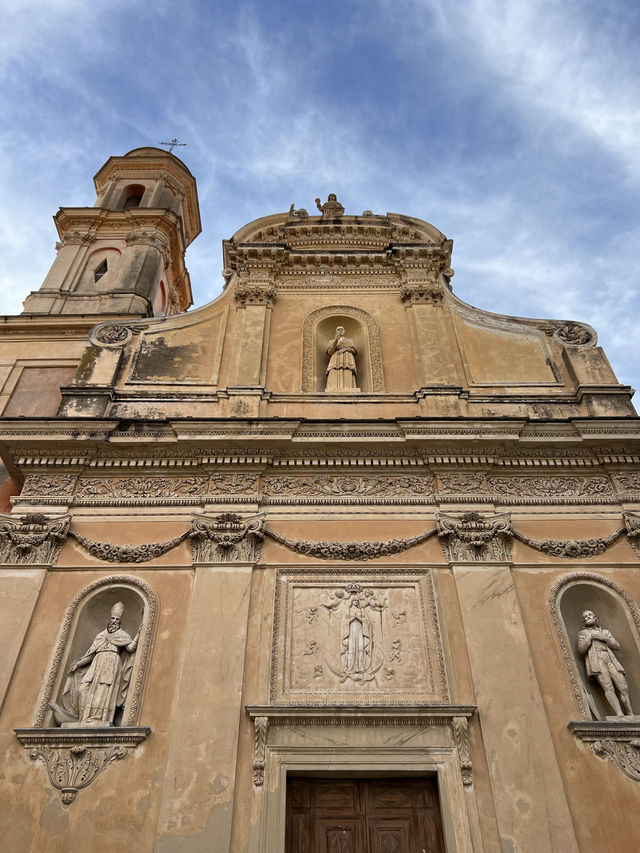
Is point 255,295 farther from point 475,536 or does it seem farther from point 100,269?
point 475,536

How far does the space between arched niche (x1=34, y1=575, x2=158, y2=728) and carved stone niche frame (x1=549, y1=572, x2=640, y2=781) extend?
4813mm

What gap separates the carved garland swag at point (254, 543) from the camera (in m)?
8.52

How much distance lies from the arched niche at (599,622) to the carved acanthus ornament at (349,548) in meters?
1.95

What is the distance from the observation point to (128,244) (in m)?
16.1

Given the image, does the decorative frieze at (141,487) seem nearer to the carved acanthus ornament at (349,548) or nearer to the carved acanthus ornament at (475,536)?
the carved acanthus ornament at (349,548)

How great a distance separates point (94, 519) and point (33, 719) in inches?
101

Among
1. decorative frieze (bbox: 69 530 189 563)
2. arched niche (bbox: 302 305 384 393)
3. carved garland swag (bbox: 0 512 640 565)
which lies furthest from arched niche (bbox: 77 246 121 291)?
decorative frieze (bbox: 69 530 189 563)

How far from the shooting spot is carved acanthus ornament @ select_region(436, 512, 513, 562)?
8.52 m

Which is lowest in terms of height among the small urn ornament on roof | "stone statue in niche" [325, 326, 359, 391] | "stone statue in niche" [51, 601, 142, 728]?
"stone statue in niche" [51, 601, 142, 728]

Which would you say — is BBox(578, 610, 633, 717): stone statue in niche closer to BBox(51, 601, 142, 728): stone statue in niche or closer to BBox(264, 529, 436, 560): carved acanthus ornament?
BBox(264, 529, 436, 560): carved acanthus ornament

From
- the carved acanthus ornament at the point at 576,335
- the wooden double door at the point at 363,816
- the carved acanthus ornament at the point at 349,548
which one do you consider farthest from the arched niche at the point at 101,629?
the carved acanthus ornament at the point at 576,335

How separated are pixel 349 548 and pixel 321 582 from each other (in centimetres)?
56

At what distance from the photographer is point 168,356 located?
440 inches

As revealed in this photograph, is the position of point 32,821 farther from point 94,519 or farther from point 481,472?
point 481,472
